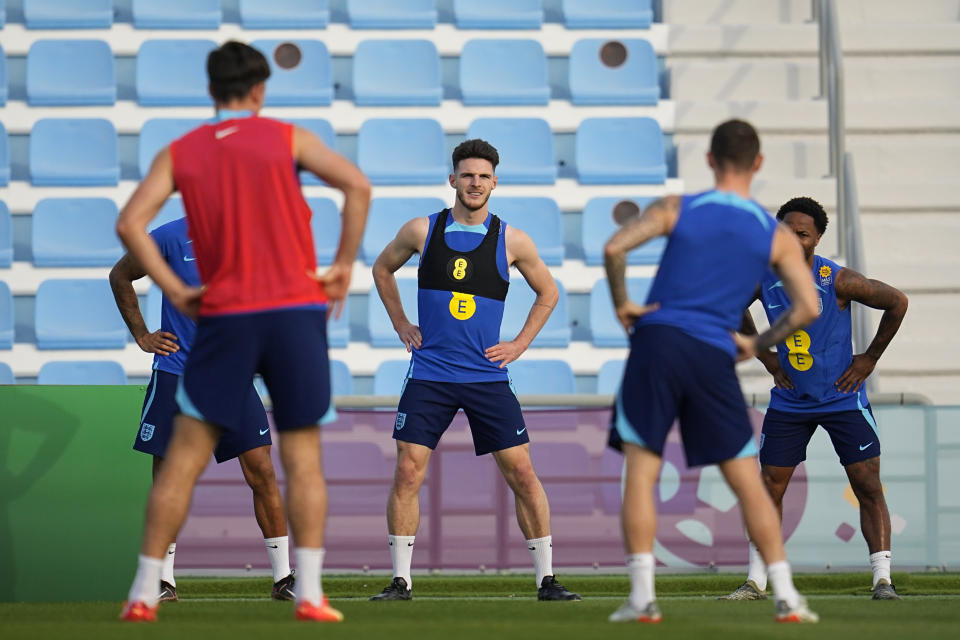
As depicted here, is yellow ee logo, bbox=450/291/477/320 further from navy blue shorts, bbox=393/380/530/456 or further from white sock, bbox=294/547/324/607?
white sock, bbox=294/547/324/607

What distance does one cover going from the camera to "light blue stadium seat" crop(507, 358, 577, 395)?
9.72 metres

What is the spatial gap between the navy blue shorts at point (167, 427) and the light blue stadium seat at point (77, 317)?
420 centimetres

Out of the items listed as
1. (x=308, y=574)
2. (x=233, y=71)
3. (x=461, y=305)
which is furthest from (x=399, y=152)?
(x=308, y=574)

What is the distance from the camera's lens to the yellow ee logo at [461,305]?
6.04 metres

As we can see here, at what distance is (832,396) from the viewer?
630 centimetres

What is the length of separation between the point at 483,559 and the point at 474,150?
9.40ft

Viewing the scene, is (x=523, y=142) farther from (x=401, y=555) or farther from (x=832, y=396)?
(x=401, y=555)

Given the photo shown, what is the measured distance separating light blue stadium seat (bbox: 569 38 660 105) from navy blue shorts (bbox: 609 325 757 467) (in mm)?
7263

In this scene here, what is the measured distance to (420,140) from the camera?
425 inches

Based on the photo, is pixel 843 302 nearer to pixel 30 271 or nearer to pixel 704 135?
pixel 704 135

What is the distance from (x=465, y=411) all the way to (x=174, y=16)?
6801mm

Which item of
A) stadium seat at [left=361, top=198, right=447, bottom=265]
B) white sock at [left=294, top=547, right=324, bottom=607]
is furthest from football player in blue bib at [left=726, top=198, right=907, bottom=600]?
stadium seat at [left=361, top=198, right=447, bottom=265]

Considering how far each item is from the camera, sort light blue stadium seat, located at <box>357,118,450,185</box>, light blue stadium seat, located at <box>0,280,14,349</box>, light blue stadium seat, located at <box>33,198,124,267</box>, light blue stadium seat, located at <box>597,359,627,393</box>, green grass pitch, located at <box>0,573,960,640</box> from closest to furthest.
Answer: green grass pitch, located at <box>0,573,960,640</box>
light blue stadium seat, located at <box>597,359,627,393</box>
light blue stadium seat, located at <box>0,280,14,349</box>
light blue stadium seat, located at <box>33,198,124,267</box>
light blue stadium seat, located at <box>357,118,450,185</box>

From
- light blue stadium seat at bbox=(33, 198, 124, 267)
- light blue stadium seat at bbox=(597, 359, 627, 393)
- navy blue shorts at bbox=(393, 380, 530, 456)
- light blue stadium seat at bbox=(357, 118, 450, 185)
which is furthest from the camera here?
light blue stadium seat at bbox=(357, 118, 450, 185)
